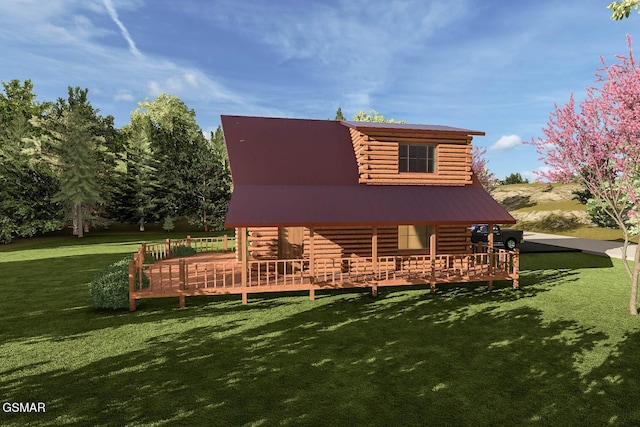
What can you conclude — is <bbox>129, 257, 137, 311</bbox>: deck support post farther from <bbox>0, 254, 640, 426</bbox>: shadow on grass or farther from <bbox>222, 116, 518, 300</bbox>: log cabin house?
<bbox>222, 116, 518, 300</bbox>: log cabin house

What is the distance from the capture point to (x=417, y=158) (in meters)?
15.6

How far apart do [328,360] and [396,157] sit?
1000 cm

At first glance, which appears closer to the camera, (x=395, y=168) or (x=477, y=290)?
(x=477, y=290)

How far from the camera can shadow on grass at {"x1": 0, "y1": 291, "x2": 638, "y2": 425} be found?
18.3 ft

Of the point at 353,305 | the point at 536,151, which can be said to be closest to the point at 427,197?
the point at 536,151

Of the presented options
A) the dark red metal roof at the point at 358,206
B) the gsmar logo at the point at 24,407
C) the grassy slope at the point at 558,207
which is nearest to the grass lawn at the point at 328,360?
the gsmar logo at the point at 24,407

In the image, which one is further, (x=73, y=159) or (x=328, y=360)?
(x=73, y=159)

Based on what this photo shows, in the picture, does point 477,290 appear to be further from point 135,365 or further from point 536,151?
point 135,365

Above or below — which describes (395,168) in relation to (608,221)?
above

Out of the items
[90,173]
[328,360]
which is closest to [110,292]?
[328,360]

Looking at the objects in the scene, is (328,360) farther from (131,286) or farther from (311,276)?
(131,286)

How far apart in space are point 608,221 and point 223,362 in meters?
39.4

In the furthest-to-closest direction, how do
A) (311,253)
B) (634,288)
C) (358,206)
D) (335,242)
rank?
(335,242), (358,206), (311,253), (634,288)

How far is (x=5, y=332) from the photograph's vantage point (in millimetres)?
9312
